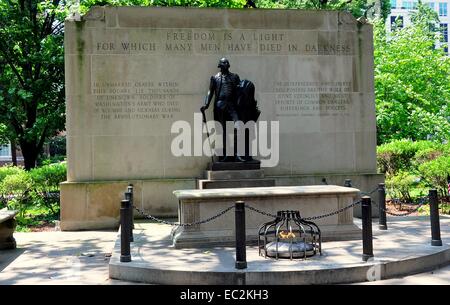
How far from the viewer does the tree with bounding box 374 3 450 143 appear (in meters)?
23.9

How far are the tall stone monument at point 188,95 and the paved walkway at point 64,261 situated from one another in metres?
1.52

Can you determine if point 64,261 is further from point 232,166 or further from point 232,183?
point 232,166

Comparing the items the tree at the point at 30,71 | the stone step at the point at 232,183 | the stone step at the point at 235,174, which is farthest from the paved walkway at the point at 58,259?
the tree at the point at 30,71

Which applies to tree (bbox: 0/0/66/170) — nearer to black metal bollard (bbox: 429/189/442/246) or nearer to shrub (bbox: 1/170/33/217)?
shrub (bbox: 1/170/33/217)

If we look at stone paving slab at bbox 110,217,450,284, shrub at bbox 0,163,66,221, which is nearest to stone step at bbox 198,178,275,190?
stone paving slab at bbox 110,217,450,284

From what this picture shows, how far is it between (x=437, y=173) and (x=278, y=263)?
9792 mm

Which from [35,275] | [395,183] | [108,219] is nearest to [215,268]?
[35,275]

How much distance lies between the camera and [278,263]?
7.75m

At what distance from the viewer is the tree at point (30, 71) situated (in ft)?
64.2

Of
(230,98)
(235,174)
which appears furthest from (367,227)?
(230,98)

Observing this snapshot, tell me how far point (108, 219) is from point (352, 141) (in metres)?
7.68

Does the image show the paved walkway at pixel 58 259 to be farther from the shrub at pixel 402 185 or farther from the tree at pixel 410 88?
the tree at pixel 410 88

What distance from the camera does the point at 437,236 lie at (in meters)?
8.94

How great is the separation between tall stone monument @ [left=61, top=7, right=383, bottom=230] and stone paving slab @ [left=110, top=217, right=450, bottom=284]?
438cm
